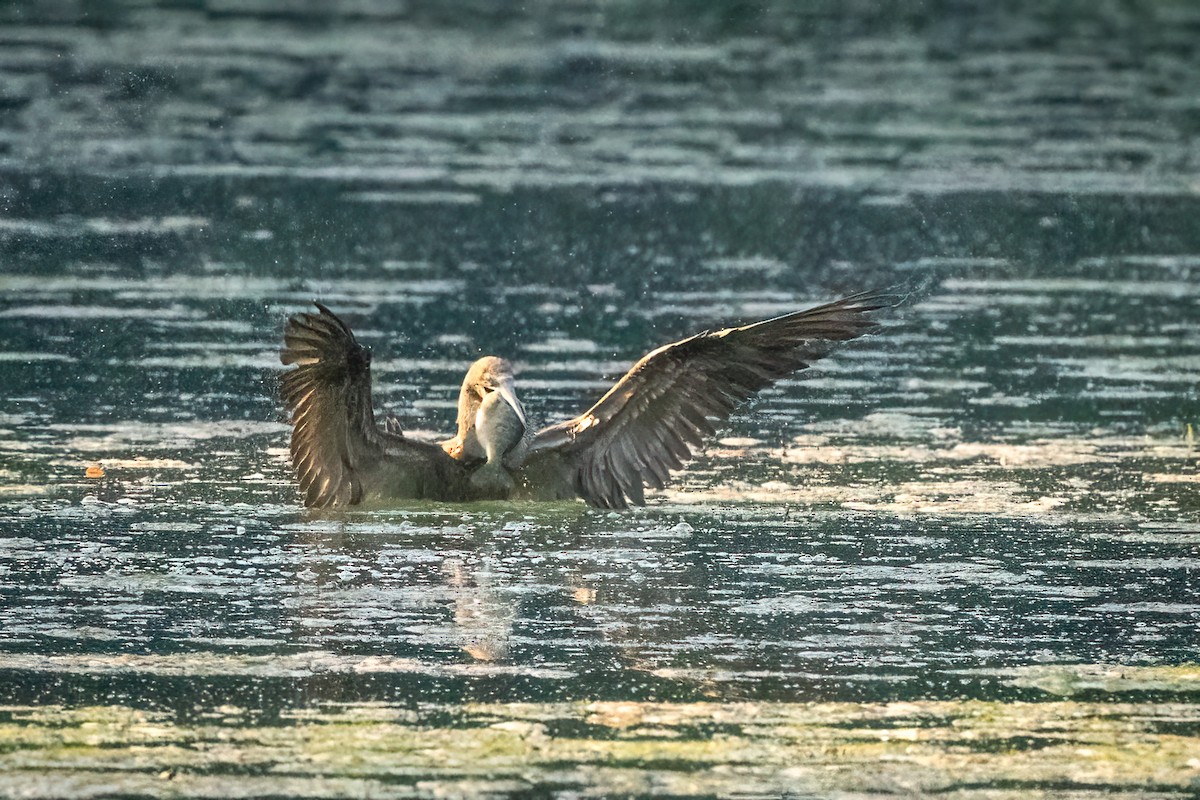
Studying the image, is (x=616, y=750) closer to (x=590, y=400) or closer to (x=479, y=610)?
(x=479, y=610)

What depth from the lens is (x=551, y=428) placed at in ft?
30.5

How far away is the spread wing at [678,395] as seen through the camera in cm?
880

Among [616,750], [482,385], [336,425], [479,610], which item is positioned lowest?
[616,750]

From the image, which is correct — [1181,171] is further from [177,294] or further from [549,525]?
[549,525]

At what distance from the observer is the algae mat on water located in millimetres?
5789

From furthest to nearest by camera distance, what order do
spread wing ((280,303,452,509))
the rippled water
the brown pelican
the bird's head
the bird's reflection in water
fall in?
the bird's head, the brown pelican, spread wing ((280,303,452,509)), the bird's reflection in water, the rippled water

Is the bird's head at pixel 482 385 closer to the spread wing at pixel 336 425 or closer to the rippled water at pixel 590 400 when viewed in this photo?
the spread wing at pixel 336 425

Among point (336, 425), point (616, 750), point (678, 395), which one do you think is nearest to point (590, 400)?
point (678, 395)

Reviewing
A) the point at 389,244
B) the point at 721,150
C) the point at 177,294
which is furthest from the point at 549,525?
the point at 721,150

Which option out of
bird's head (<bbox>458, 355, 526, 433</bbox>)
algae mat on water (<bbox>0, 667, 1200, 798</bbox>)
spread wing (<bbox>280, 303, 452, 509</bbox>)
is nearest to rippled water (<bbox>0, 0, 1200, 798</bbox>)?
algae mat on water (<bbox>0, 667, 1200, 798</bbox>)

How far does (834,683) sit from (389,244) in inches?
323

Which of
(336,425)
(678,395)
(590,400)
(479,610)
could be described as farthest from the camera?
(590,400)

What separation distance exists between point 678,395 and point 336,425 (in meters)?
1.29

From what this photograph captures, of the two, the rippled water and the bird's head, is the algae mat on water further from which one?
the bird's head
